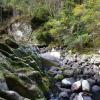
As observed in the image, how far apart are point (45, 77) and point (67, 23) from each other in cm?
1057

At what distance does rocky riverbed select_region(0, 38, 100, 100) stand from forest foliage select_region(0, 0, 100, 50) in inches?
75.7

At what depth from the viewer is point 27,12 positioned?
1156 inches

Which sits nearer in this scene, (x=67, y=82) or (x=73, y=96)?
(x=73, y=96)

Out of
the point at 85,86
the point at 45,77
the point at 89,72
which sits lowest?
the point at 89,72

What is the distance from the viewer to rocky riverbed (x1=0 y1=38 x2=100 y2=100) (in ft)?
27.9

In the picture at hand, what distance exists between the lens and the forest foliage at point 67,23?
19.8 meters

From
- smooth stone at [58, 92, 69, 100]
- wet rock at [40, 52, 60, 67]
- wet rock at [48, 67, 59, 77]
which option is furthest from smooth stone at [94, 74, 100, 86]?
wet rock at [40, 52, 60, 67]

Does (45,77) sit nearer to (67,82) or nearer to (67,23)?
(67,82)

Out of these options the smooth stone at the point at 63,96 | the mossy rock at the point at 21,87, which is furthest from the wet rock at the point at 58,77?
the mossy rock at the point at 21,87

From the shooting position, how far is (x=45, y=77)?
40.7ft

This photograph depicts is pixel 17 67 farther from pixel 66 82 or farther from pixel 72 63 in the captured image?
pixel 72 63

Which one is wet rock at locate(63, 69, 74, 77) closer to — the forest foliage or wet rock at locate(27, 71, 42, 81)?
wet rock at locate(27, 71, 42, 81)

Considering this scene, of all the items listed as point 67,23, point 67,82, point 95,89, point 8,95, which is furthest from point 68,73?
point 67,23

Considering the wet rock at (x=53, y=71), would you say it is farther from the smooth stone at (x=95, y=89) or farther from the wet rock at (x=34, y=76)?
the wet rock at (x=34, y=76)
